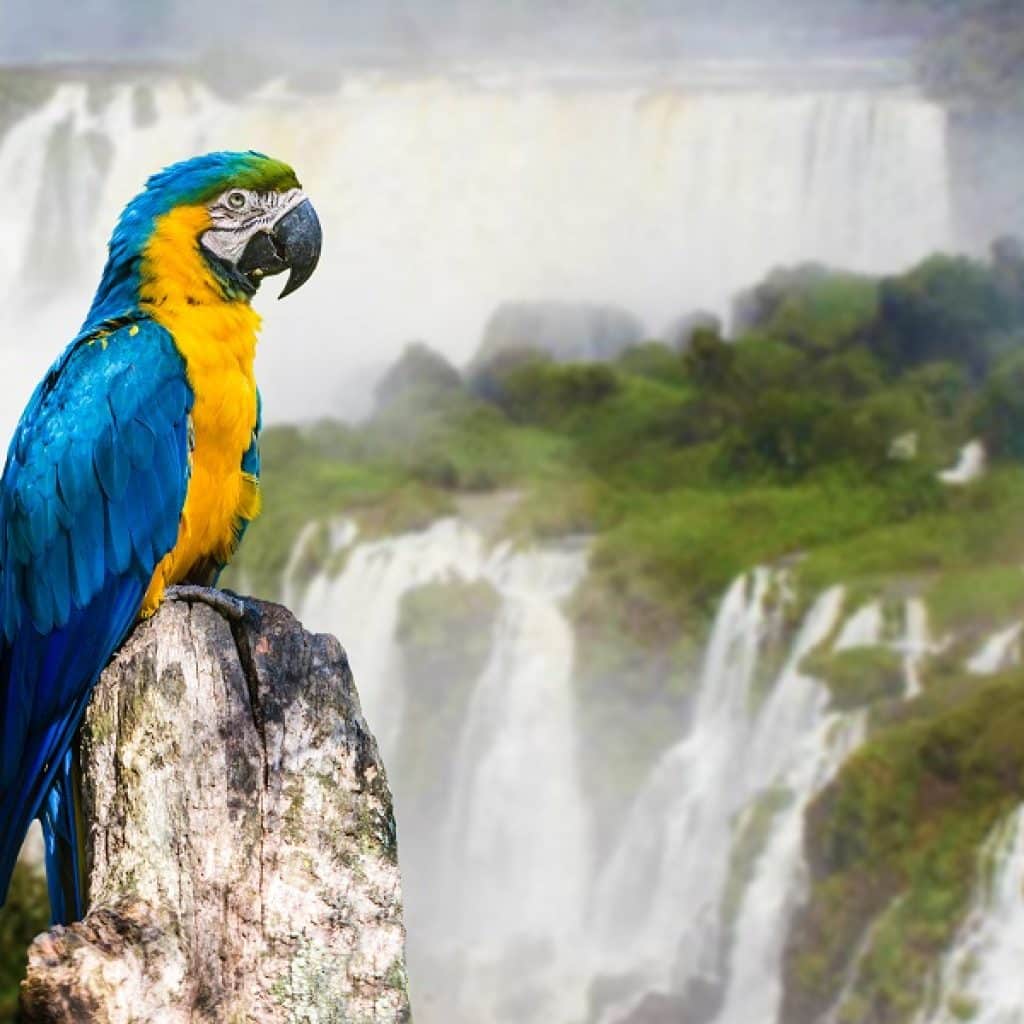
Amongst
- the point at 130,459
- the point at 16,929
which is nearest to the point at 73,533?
the point at 130,459

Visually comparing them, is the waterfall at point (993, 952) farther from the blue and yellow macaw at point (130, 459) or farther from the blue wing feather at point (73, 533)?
the blue wing feather at point (73, 533)

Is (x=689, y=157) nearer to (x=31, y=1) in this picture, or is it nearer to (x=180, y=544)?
(x=31, y=1)

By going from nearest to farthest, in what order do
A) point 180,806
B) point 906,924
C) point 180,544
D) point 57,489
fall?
point 180,806, point 57,489, point 180,544, point 906,924

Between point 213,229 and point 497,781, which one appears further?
point 497,781

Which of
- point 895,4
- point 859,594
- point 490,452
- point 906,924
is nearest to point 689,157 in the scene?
point 895,4

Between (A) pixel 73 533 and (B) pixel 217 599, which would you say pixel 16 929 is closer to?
(A) pixel 73 533

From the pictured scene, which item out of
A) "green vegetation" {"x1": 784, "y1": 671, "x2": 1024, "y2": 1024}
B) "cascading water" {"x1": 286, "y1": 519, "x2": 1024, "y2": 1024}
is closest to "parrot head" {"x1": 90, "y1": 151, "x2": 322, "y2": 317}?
"green vegetation" {"x1": 784, "y1": 671, "x2": 1024, "y2": 1024}
